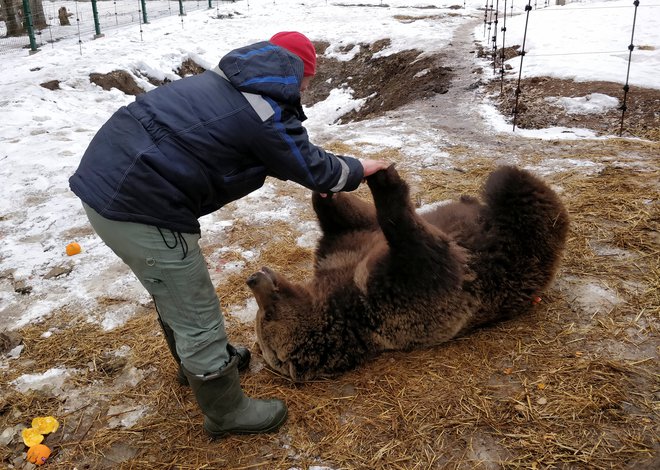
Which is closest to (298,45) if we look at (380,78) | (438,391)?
(438,391)

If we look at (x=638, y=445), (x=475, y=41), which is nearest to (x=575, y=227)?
(x=638, y=445)

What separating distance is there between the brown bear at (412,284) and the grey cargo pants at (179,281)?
0.53m

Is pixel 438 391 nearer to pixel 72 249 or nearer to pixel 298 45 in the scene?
pixel 298 45

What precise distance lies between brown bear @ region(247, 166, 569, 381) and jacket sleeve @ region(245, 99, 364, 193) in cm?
57

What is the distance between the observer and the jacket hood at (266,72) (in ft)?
7.78

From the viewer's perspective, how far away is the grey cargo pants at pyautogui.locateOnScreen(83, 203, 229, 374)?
97.4 inches

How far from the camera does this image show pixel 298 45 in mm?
2611

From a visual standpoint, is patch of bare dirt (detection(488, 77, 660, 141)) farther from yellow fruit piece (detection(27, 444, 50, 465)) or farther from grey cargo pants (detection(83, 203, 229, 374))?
yellow fruit piece (detection(27, 444, 50, 465))

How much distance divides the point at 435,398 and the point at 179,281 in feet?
5.49

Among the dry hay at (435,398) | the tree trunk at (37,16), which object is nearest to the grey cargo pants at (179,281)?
the dry hay at (435,398)

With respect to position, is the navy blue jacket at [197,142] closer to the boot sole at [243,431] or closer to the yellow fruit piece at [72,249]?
the boot sole at [243,431]

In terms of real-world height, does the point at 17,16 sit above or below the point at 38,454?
above

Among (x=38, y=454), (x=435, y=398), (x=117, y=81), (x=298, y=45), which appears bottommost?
(x=38, y=454)

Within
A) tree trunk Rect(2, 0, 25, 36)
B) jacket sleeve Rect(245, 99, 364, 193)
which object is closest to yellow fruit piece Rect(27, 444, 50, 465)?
jacket sleeve Rect(245, 99, 364, 193)
